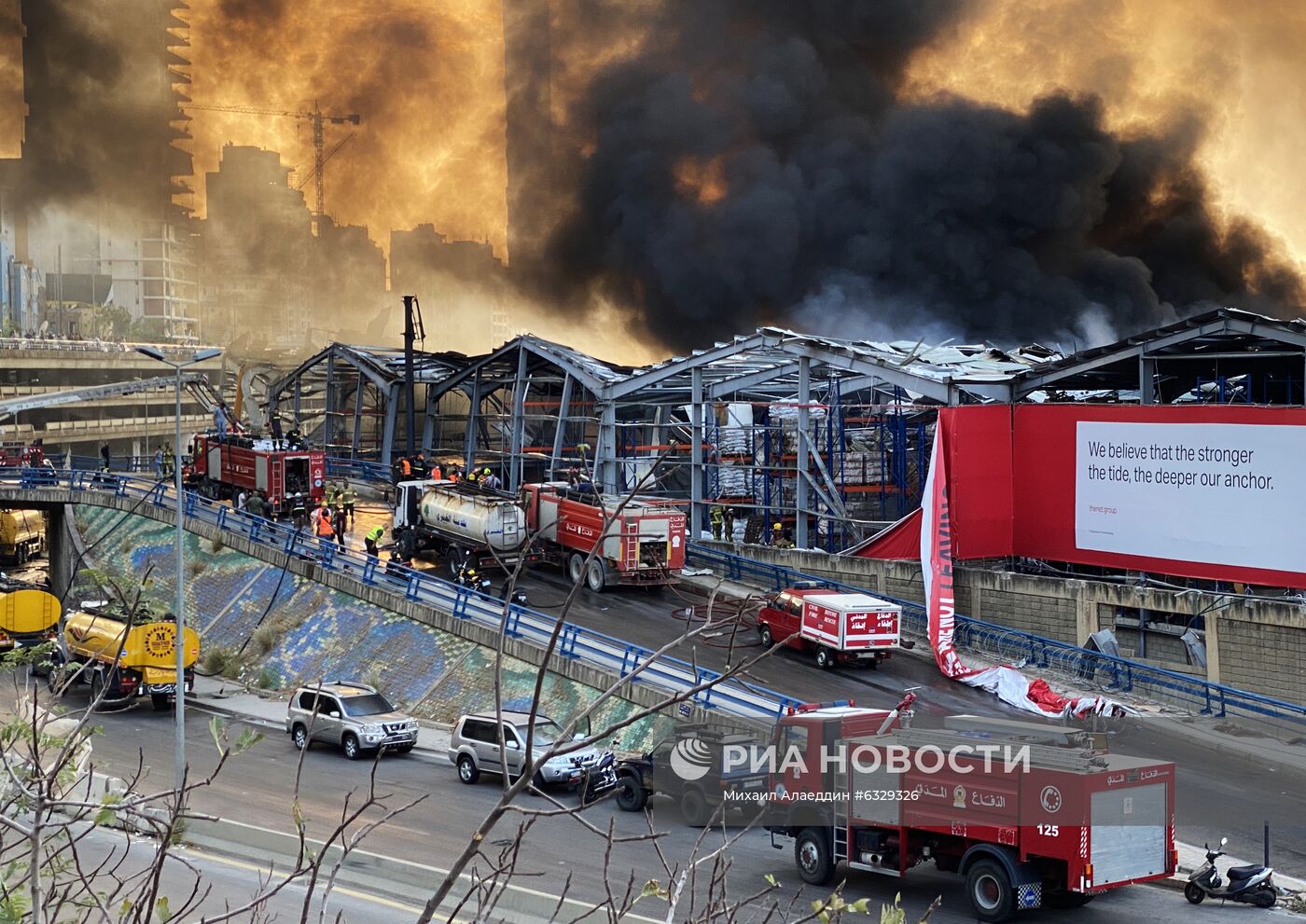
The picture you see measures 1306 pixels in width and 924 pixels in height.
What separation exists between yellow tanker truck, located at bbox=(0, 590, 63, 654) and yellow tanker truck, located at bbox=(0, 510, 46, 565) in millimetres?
22697

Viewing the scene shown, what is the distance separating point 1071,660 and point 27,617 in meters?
24.4

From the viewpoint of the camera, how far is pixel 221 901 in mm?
16953

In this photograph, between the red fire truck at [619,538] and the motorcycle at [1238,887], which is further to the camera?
the red fire truck at [619,538]

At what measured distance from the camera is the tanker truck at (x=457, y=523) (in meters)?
35.3

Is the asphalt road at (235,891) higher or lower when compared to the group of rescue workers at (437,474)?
lower

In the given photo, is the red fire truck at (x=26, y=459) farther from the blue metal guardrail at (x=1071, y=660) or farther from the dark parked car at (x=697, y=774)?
the dark parked car at (x=697, y=774)

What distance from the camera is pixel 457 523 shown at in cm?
3709

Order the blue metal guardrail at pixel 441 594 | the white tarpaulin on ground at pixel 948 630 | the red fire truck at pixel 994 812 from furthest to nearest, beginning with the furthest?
the white tarpaulin on ground at pixel 948 630 < the blue metal guardrail at pixel 441 594 < the red fire truck at pixel 994 812

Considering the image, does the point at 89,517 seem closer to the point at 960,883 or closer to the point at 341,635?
the point at 341,635

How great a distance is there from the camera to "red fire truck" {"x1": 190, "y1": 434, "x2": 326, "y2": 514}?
44156 mm

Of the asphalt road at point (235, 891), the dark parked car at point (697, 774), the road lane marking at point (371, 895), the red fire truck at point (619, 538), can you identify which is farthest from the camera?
the red fire truck at point (619, 538)

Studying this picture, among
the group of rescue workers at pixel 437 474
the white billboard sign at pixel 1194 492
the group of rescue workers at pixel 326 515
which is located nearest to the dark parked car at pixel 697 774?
the white billboard sign at pixel 1194 492

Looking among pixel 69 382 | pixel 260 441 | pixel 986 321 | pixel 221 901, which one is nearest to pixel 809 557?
pixel 260 441

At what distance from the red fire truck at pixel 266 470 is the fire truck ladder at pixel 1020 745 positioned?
30.5m
